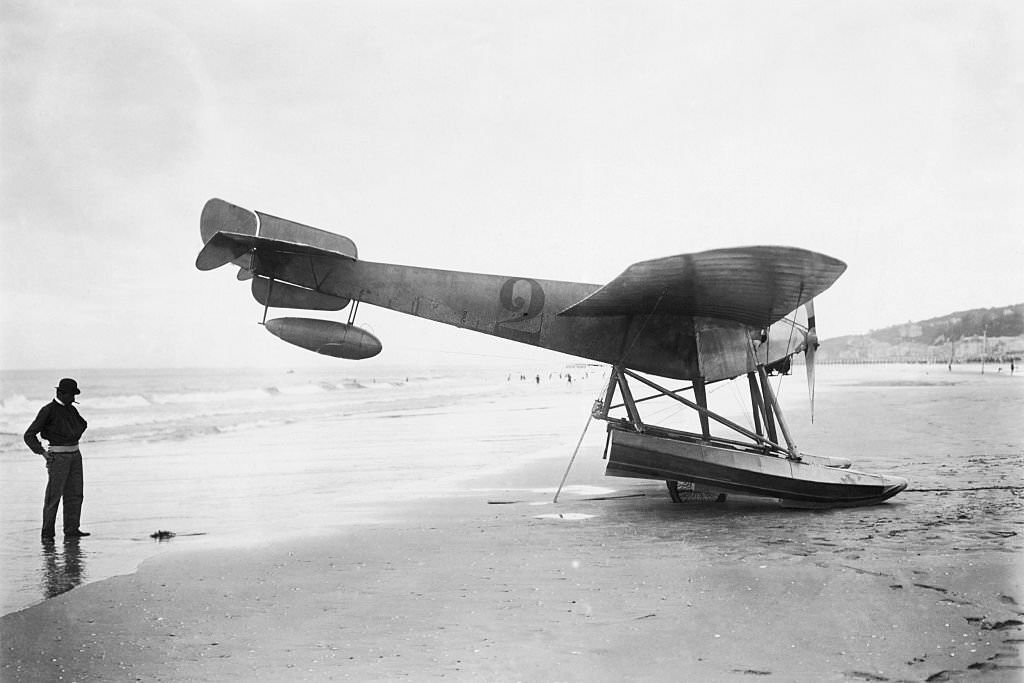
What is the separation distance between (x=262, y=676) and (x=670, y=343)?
694cm

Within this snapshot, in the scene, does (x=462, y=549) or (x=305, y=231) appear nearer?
(x=462, y=549)

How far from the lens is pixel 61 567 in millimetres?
6641

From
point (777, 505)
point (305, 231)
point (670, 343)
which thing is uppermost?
point (305, 231)

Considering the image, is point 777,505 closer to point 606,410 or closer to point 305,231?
point 606,410

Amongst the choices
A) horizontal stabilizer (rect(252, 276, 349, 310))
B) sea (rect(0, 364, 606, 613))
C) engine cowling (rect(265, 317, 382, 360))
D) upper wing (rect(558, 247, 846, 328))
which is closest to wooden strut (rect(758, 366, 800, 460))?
upper wing (rect(558, 247, 846, 328))

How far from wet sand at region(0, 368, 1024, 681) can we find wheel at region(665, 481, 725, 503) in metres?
0.48

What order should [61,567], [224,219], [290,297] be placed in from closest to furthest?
[61,567]
[224,219]
[290,297]

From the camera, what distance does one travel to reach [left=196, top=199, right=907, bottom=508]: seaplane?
845 centimetres

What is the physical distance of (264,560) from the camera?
22.2 ft

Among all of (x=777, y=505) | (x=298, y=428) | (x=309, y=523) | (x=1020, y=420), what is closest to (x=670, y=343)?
(x=777, y=505)

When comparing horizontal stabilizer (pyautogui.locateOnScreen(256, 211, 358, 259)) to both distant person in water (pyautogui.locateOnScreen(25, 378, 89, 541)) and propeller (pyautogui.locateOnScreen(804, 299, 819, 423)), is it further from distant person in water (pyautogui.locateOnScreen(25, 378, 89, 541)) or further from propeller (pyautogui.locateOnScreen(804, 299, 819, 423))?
propeller (pyautogui.locateOnScreen(804, 299, 819, 423))

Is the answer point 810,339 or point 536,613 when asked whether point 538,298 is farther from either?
point 536,613

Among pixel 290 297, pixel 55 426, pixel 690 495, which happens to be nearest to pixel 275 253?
pixel 290 297

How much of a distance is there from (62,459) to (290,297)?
295 cm
